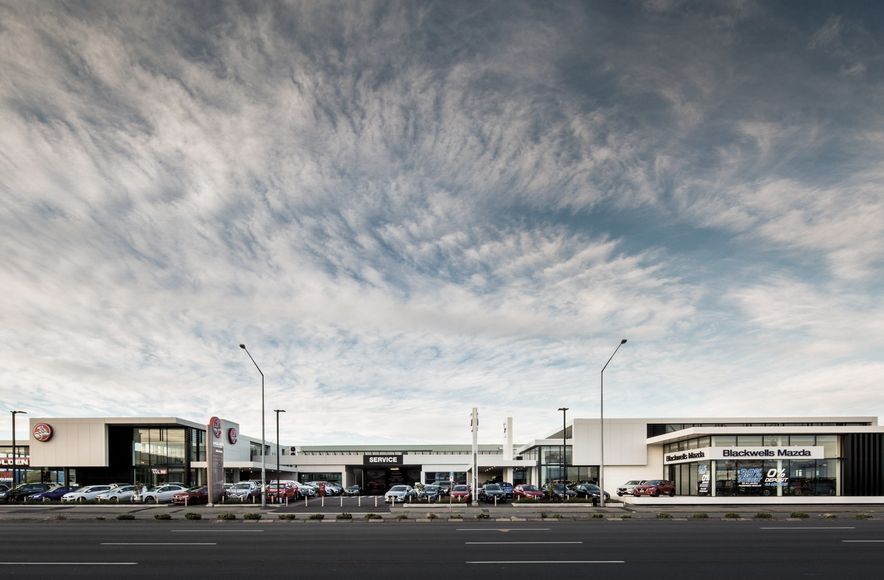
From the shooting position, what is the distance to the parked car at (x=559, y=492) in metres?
42.7

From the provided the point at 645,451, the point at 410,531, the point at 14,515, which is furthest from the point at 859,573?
the point at 645,451

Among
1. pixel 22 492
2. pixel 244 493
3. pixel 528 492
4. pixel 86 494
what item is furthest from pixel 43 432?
pixel 528 492

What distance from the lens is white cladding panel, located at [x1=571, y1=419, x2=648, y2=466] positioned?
55.4 meters

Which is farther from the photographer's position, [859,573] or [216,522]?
[216,522]

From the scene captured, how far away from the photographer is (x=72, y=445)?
193 ft

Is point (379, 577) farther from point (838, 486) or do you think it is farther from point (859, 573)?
point (838, 486)

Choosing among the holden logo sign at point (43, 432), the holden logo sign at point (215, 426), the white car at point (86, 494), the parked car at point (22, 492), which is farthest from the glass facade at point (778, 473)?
the holden logo sign at point (43, 432)

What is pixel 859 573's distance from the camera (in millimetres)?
13961

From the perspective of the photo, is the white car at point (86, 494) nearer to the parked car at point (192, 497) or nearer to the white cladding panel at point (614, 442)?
the parked car at point (192, 497)

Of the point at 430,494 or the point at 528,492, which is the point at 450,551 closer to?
the point at 430,494

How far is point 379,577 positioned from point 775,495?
35.5 metres

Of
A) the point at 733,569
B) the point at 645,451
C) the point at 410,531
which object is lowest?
the point at 645,451

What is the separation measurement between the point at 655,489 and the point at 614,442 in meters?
12.3

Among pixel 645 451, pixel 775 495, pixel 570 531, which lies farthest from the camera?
pixel 645 451
